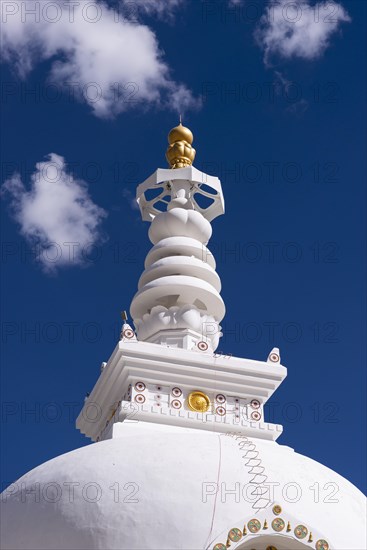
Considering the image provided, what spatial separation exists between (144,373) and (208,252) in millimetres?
4769

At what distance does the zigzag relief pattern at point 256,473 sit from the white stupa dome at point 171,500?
0.06 feet

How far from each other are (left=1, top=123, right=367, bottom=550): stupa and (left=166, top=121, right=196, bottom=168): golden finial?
467cm

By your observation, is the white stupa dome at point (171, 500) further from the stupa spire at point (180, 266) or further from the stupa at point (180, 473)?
the stupa spire at point (180, 266)

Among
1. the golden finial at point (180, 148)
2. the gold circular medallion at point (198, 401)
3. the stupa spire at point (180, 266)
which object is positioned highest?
the golden finial at point (180, 148)

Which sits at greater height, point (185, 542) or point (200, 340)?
point (200, 340)

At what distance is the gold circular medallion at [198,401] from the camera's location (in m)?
16.9

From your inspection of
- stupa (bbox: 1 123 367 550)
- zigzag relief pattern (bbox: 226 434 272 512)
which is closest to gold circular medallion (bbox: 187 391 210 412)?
stupa (bbox: 1 123 367 550)

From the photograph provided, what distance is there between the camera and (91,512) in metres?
12.4

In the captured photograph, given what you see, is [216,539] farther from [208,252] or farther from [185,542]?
[208,252]

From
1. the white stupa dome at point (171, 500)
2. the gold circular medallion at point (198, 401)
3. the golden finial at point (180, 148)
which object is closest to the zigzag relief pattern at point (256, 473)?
the white stupa dome at point (171, 500)

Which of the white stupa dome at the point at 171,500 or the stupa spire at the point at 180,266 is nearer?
the white stupa dome at the point at 171,500

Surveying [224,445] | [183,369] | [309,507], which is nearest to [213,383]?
[183,369]

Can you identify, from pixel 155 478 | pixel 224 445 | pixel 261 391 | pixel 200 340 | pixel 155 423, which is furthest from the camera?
pixel 200 340

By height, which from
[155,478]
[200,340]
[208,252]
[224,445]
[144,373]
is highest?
[208,252]
